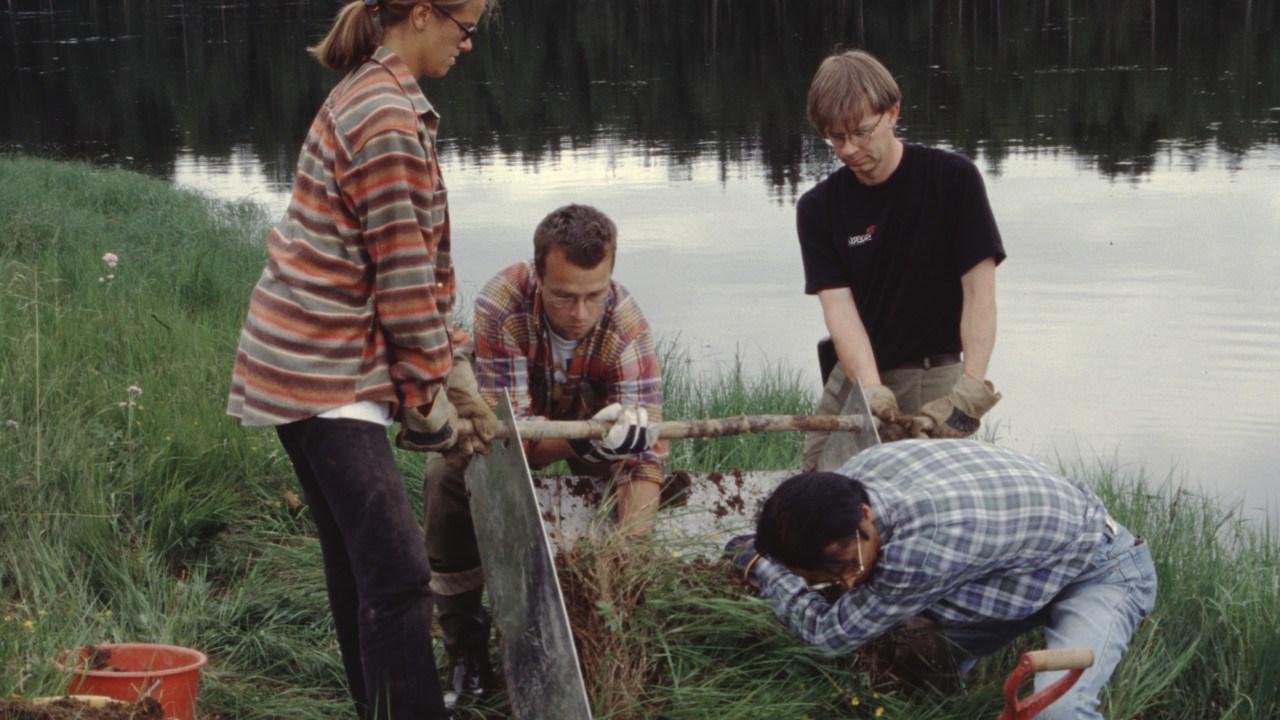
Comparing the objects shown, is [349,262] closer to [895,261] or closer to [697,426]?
[697,426]

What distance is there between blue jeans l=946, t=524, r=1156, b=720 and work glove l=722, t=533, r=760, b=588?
1.81ft

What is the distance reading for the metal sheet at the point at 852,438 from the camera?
3873 mm

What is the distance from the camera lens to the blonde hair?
2.87m

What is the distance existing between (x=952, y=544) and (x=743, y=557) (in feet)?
2.02

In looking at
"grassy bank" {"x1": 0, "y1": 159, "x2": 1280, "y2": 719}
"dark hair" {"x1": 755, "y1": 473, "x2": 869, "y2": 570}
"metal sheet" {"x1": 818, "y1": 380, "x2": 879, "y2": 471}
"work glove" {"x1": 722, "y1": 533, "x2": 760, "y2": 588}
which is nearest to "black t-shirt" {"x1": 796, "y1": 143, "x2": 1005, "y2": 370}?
"metal sheet" {"x1": 818, "y1": 380, "x2": 879, "y2": 471}

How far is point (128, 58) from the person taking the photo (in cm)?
3862

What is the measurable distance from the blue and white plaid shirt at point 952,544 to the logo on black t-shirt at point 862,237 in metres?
0.96

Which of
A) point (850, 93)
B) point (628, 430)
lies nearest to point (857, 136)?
point (850, 93)

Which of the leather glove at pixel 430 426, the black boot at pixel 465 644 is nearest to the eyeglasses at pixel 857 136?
the leather glove at pixel 430 426

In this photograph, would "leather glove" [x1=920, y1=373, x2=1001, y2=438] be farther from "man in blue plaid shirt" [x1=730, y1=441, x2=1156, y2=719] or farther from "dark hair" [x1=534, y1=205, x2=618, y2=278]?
"dark hair" [x1=534, y1=205, x2=618, y2=278]

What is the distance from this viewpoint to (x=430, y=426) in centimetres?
303

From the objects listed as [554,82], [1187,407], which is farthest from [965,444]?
[554,82]

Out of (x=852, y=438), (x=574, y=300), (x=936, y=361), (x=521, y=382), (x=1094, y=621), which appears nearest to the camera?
(x=1094, y=621)

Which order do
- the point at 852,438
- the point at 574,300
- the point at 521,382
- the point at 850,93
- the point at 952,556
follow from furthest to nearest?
the point at 852,438, the point at 850,93, the point at 521,382, the point at 574,300, the point at 952,556
